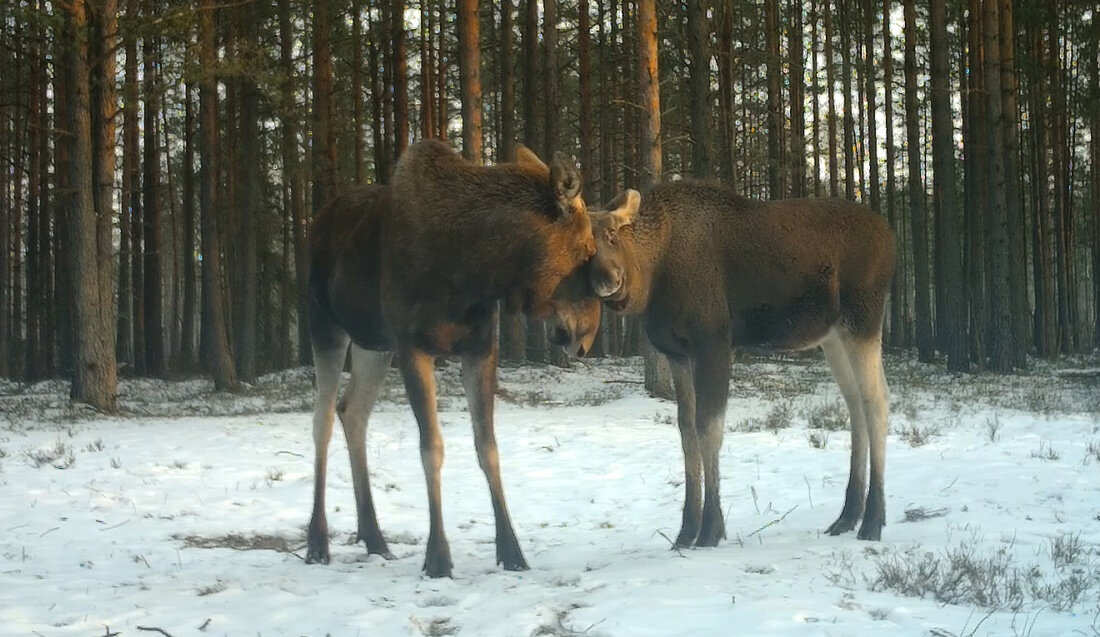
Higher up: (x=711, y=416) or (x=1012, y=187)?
(x=1012, y=187)

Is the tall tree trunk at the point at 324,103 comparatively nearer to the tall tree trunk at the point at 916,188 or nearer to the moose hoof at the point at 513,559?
the tall tree trunk at the point at 916,188

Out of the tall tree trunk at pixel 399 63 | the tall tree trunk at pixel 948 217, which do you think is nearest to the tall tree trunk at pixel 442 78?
the tall tree trunk at pixel 399 63

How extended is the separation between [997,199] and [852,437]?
1713 cm

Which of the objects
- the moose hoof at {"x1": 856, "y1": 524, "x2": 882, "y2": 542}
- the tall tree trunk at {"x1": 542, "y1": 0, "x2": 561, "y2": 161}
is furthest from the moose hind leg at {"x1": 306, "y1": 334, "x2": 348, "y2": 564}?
the tall tree trunk at {"x1": 542, "y1": 0, "x2": 561, "y2": 161}

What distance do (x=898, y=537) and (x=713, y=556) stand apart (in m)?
1.54

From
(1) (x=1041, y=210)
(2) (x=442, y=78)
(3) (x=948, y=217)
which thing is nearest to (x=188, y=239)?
(2) (x=442, y=78)

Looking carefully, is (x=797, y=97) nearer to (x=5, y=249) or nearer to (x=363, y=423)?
(x=5, y=249)

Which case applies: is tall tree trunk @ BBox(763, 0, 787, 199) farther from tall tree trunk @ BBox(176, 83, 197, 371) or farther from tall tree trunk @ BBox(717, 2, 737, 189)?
tall tree trunk @ BBox(176, 83, 197, 371)

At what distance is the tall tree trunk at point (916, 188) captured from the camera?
2498cm

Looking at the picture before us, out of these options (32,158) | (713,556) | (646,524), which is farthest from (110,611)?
(32,158)

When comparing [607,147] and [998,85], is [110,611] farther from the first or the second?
[607,147]

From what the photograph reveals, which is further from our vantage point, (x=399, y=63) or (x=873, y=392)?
(x=399, y=63)

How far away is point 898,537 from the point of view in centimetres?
629

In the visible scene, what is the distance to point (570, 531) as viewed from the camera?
7.35m
